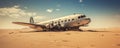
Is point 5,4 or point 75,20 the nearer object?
point 5,4

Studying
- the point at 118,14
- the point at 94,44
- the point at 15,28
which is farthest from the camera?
the point at 15,28

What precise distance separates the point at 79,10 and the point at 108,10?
4.13ft

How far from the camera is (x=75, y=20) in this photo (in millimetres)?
9695

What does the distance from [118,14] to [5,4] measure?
4923 mm

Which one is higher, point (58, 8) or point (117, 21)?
point (58, 8)

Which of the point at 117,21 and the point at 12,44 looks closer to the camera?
the point at 12,44

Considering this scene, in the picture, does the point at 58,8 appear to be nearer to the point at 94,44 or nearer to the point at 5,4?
the point at 5,4

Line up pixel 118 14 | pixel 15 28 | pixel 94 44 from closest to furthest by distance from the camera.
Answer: pixel 94 44, pixel 118 14, pixel 15 28

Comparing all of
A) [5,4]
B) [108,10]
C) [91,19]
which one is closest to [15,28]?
[5,4]

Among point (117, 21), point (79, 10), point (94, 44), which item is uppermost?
point (79, 10)

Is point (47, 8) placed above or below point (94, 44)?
above

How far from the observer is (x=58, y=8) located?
27.1 feet

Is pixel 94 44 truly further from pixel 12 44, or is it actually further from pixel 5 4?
pixel 5 4

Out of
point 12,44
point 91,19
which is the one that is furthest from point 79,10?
point 12,44
